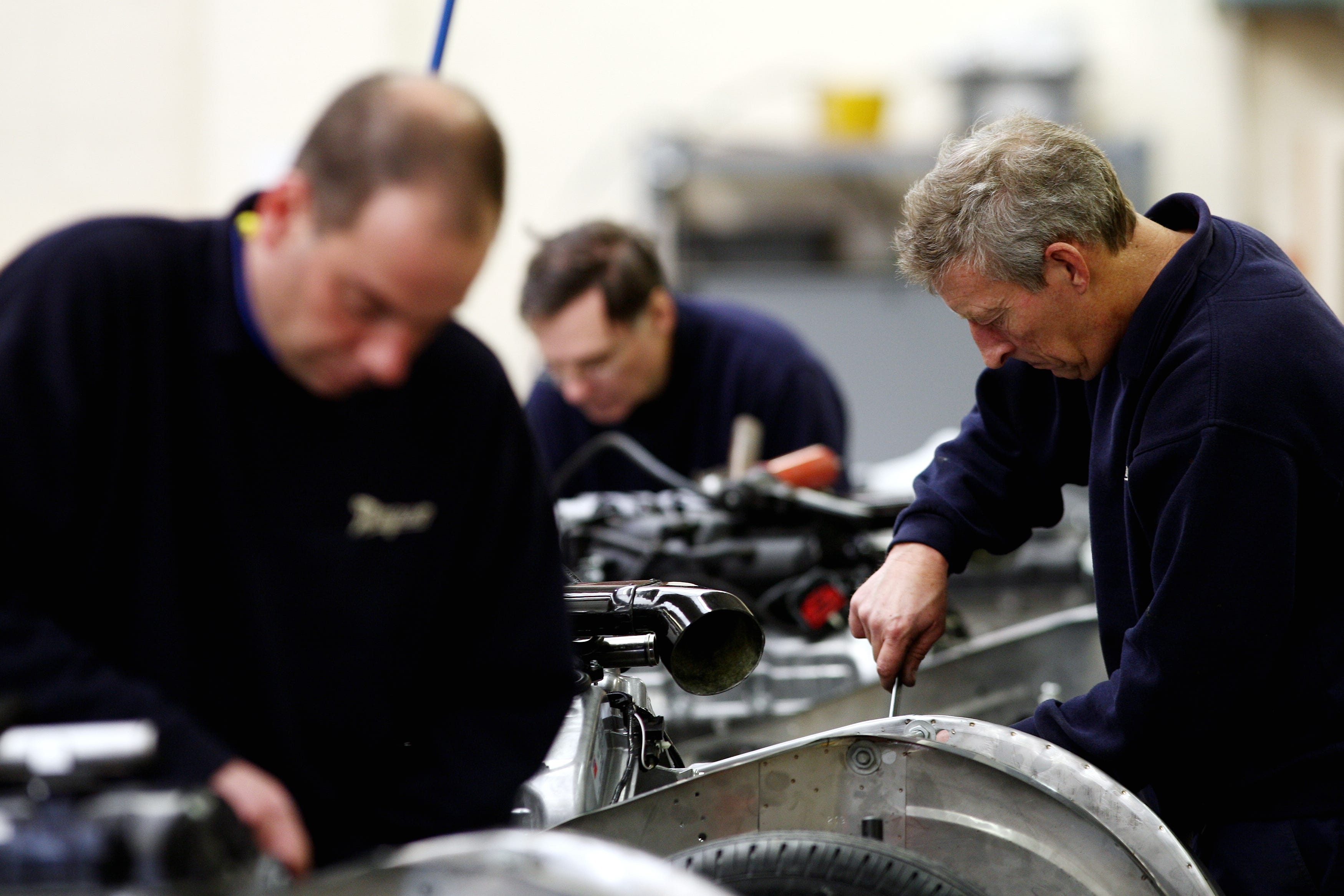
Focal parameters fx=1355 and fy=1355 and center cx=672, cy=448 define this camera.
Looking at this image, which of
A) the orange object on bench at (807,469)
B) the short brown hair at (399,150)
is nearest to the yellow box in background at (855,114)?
the orange object on bench at (807,469)

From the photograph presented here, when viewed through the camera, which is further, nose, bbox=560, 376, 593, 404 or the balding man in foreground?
nose, bbox=560, 376, 593, 404

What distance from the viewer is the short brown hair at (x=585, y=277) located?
9.98 feet

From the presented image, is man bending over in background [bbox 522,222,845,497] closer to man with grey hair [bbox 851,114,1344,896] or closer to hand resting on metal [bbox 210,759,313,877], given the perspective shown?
man with grey hair [bbox 851,114,1344,896]

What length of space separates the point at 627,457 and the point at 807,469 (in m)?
0.73

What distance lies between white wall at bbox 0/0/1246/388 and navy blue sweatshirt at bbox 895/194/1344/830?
178 inches

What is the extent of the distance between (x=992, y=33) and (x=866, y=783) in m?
5.18

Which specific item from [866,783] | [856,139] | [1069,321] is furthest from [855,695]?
[856,139]

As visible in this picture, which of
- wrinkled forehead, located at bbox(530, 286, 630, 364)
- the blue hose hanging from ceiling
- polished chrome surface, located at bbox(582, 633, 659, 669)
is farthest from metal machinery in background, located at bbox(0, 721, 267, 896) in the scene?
wrinkled forehead, located at bbox(530, 286, 630, 364)

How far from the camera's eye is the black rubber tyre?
135 centimetres

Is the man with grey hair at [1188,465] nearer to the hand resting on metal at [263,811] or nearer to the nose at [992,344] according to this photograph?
the nose at [992,344]

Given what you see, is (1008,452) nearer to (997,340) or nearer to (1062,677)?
(997,340)

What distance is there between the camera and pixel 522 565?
1330 mm

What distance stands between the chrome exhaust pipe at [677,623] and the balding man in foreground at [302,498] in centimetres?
Answer: 29

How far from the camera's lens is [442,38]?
170 cm
